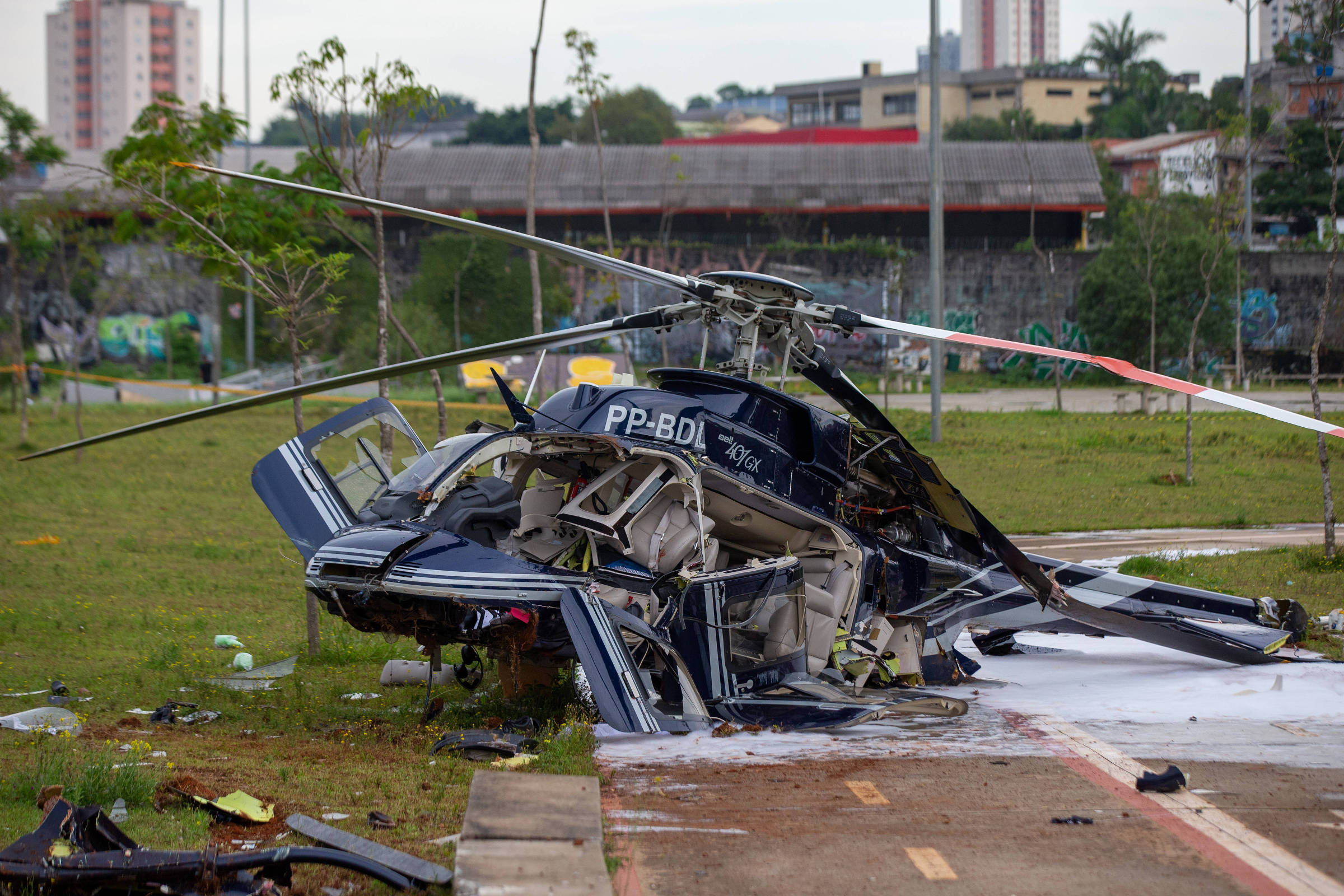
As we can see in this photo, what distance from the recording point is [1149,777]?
7.74 meters

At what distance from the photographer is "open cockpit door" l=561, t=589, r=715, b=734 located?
834 cm

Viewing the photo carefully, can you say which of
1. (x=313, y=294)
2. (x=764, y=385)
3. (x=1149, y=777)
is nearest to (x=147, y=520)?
(x=313, y=294)

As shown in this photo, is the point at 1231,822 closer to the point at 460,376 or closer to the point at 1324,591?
the point at 1324,591

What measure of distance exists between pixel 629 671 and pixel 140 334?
149ft

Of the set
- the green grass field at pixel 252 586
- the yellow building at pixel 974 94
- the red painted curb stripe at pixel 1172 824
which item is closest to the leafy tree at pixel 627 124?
the yellow building at pixel 974 94

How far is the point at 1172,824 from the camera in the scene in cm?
705

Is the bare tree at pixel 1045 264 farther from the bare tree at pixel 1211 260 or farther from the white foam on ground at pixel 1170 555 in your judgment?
the white foam on ground at pixel 1170 555

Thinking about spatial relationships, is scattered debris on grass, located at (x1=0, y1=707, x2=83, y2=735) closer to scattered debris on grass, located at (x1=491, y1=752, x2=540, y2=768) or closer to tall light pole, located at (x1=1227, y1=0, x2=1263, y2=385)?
scattered debris on grass, located at (x1=491, y1=752, x2=540, y2=768)

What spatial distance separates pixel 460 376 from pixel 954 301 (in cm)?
1875

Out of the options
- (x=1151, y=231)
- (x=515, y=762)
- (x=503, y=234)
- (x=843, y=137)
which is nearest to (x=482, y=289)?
(x=1151, y=231)

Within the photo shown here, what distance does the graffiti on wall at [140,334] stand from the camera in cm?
4738

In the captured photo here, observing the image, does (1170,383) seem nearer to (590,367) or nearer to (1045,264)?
(590,367)

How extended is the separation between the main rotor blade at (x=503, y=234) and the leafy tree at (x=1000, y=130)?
234ft

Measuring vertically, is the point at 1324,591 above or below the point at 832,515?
below
